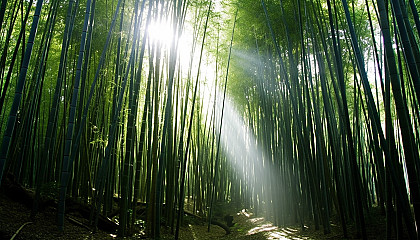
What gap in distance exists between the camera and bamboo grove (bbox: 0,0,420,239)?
231 centimetres

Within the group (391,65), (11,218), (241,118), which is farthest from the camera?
(241,118)

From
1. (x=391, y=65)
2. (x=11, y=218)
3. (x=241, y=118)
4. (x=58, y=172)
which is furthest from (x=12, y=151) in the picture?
(x=241, y=118)

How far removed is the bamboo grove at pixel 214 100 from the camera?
2.31m

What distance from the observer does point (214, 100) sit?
16.6 feet

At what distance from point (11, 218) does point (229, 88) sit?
5252 millimetres

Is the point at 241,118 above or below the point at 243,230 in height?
above

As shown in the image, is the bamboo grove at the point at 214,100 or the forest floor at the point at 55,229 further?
the forest floor at the point at 55,229

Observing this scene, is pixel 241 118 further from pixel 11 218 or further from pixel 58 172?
pixel 11 218

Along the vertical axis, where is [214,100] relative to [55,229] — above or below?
above

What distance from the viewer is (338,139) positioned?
4070mm

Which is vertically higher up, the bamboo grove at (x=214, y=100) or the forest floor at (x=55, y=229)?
the bamboo grove at (x=214, y=100)

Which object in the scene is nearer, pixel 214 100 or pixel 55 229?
pixel 55 229

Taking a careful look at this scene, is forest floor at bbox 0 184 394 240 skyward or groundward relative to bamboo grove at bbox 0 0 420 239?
groundward

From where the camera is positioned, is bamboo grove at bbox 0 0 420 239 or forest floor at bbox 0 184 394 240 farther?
forest floor at bbox 0 184 394 240
